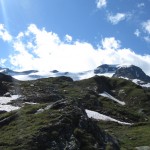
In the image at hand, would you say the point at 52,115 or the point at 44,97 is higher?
the point at 44,97

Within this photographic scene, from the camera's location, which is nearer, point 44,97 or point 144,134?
point 144,134

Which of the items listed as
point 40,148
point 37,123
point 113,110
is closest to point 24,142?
point 40,148

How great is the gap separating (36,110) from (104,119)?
6016 centimetres

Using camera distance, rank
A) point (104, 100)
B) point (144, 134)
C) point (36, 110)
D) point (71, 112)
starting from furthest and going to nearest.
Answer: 1. point (104, 100)
2. point (144, 134)
3. point (36, 110)
4. point (71, 112)

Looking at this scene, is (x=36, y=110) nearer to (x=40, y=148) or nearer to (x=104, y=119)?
(x=40, y=148)

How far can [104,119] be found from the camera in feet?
331

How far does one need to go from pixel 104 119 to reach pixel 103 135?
61.5 metres

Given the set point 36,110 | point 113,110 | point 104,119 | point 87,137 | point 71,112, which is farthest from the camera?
point 113,110

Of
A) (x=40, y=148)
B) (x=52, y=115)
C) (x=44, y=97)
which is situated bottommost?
(x=40, y=148)

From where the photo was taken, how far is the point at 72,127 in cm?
3675

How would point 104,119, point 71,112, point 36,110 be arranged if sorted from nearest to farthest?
1. point 71,112
2. point 36,110
3. point 104,119

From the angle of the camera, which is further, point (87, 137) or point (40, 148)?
point (87, 137)

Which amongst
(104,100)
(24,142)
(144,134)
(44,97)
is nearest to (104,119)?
(44,97)

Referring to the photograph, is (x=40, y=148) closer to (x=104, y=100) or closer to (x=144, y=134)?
(x=144, y=134)
